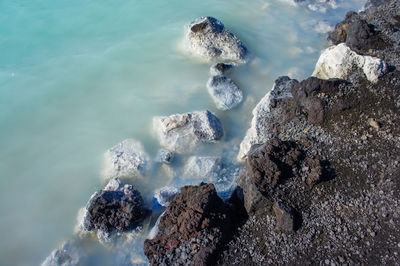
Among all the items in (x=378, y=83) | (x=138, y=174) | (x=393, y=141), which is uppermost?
(x=378, y=83)

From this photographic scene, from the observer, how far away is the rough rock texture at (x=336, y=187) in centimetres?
511

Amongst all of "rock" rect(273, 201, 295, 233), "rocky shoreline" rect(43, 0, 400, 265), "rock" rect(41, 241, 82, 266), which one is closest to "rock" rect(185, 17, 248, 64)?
"rocky shoreline" rect(43, 0, 400, 265)

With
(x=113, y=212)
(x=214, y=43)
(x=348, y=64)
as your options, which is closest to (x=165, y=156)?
(x=113, y=212)

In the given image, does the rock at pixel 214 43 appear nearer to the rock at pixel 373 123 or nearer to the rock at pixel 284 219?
the rock at pixel 373 123

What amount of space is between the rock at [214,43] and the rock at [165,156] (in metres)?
3.84

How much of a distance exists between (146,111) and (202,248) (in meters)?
4.64

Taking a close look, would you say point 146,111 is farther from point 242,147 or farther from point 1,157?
point 1,157

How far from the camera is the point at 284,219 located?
531 centimetres

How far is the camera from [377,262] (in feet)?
15.9

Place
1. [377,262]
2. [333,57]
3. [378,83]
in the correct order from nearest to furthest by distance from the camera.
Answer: [377,262], [378,83], [333,57]

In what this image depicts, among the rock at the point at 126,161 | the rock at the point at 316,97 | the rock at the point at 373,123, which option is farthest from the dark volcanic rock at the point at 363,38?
the rock at the point at 126,161

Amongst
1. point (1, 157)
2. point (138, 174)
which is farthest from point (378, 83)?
point (1, 157)

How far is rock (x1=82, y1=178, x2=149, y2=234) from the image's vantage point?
6188 mm

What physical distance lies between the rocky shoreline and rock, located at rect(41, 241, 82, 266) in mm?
20
